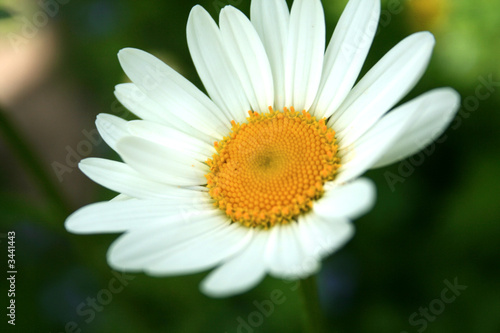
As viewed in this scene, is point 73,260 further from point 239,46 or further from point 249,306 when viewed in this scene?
point 239,46

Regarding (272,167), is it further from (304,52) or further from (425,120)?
(425,120)

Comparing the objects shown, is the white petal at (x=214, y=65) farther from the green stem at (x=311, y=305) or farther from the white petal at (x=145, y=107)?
the green stem at (x=311, y=305)

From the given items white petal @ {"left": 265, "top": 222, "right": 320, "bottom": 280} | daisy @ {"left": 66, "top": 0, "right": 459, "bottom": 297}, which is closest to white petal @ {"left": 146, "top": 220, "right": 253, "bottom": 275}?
daisy @ {"left": 66, "top": 0, "right": 459, "bottom": 297}

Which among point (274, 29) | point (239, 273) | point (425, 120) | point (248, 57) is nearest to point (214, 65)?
point (248, 57)

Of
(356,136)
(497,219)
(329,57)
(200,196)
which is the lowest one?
(497,219)

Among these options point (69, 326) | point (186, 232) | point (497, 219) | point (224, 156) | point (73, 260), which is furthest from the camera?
point (73, 260)

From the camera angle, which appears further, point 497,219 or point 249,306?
point 249,306

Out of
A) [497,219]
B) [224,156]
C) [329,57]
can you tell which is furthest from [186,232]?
[497,219]
